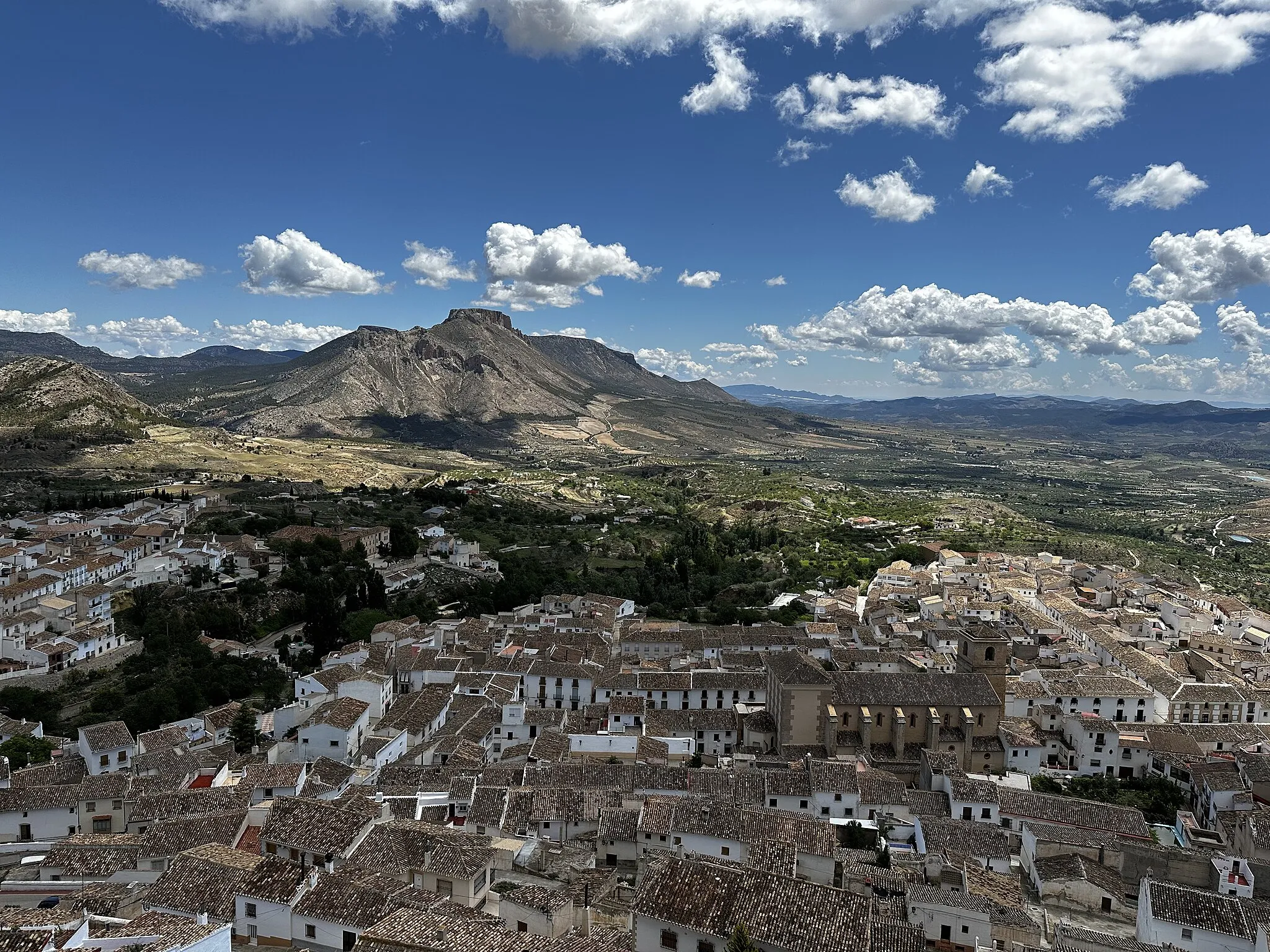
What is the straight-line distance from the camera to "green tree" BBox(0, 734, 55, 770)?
3494 cm

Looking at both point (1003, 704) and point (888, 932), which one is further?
point (1003, 704)

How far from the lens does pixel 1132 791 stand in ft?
119

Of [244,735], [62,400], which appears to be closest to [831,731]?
[244,735]

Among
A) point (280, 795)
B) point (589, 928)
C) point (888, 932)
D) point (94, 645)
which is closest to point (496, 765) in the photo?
point (280, 795)

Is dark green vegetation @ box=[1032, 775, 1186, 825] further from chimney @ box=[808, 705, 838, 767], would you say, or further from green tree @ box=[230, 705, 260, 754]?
green tree @ box=[230, 705, 260, 754]

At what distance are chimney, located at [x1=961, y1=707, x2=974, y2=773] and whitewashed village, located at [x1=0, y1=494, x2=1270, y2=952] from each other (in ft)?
0.45

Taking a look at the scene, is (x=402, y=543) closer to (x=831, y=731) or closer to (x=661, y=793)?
(x=831, y=731)

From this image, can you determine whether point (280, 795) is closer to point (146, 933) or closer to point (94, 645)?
point (146, 933)

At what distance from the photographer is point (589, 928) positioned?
22.1m

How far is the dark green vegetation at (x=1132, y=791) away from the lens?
3459cm

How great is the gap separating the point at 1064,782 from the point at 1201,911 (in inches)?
572

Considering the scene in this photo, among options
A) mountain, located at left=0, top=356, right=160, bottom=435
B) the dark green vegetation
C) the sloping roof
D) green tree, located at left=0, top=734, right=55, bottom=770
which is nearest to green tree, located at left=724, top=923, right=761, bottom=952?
the sloping roof

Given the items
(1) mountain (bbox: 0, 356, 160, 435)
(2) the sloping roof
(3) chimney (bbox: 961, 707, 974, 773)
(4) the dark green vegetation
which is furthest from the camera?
(1) mountain (bbox: 0, 356, 160, 435)

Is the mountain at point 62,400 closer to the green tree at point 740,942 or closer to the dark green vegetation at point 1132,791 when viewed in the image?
the dark green vegetation at point 1132,791
